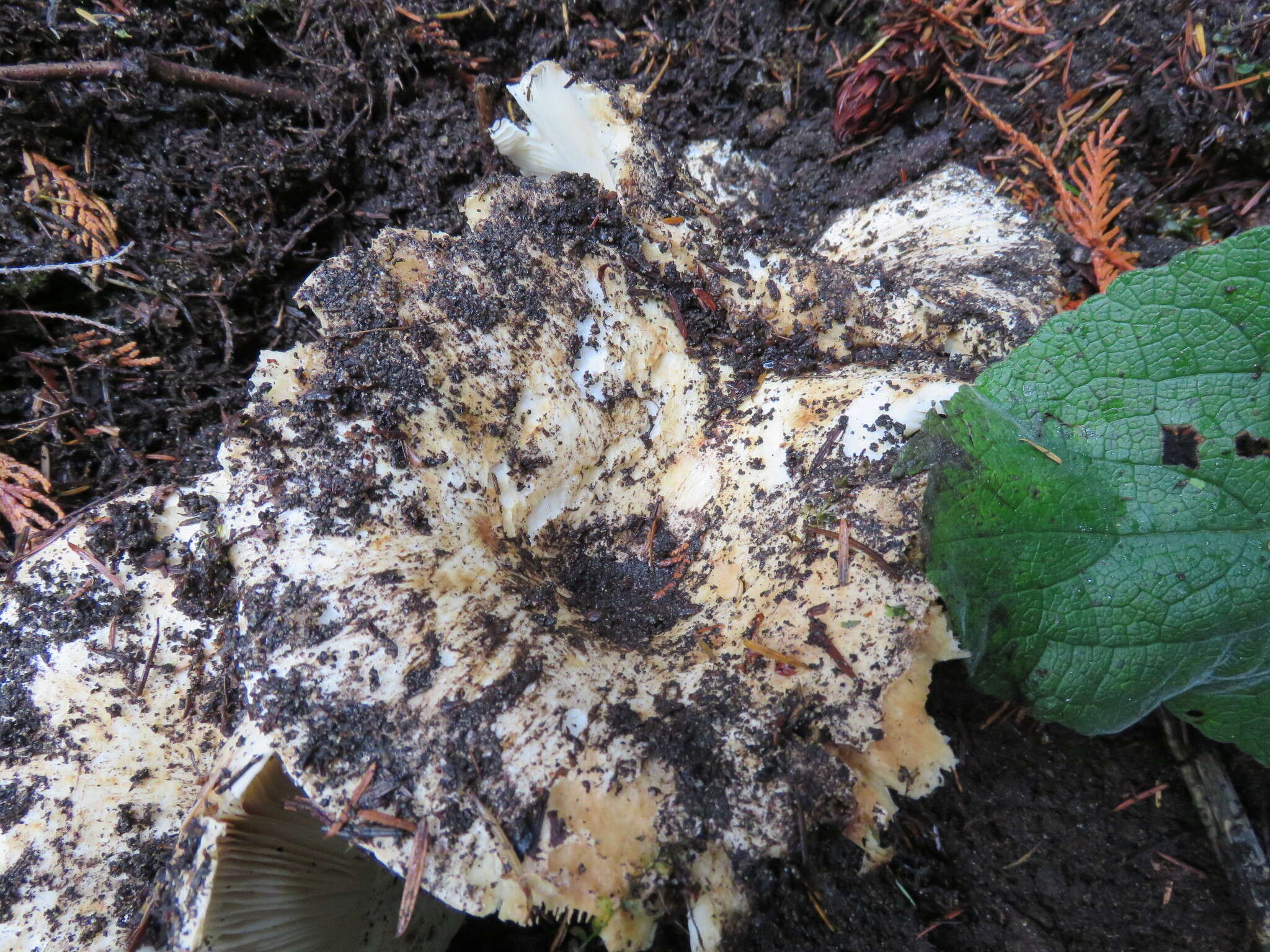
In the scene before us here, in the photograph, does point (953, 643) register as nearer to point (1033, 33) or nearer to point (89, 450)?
point (1033, 33)

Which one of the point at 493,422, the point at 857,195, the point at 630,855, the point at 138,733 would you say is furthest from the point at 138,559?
the point at 857,195

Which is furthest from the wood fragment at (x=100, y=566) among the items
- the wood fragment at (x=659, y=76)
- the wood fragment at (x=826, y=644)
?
the wood fragment at (x=659, y=76)

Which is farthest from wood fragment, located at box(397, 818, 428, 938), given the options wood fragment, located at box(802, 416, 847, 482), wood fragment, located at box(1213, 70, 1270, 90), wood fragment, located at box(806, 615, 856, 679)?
wood fragment, located at box(1213, 70, 1270, 90)

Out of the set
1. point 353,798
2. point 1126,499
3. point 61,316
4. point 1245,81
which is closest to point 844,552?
point 1126,499

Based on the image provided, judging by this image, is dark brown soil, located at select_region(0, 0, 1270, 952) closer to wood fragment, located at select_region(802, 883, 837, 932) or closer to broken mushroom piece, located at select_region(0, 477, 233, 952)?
wood fragment, located at select_region(802, 883, 837, 932)

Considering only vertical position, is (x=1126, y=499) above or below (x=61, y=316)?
below

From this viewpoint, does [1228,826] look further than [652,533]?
No

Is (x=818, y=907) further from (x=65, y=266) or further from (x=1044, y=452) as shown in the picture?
(x=65, y=266)

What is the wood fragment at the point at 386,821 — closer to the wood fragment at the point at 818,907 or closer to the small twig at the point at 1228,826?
the wood fragment at the point at 818,907
